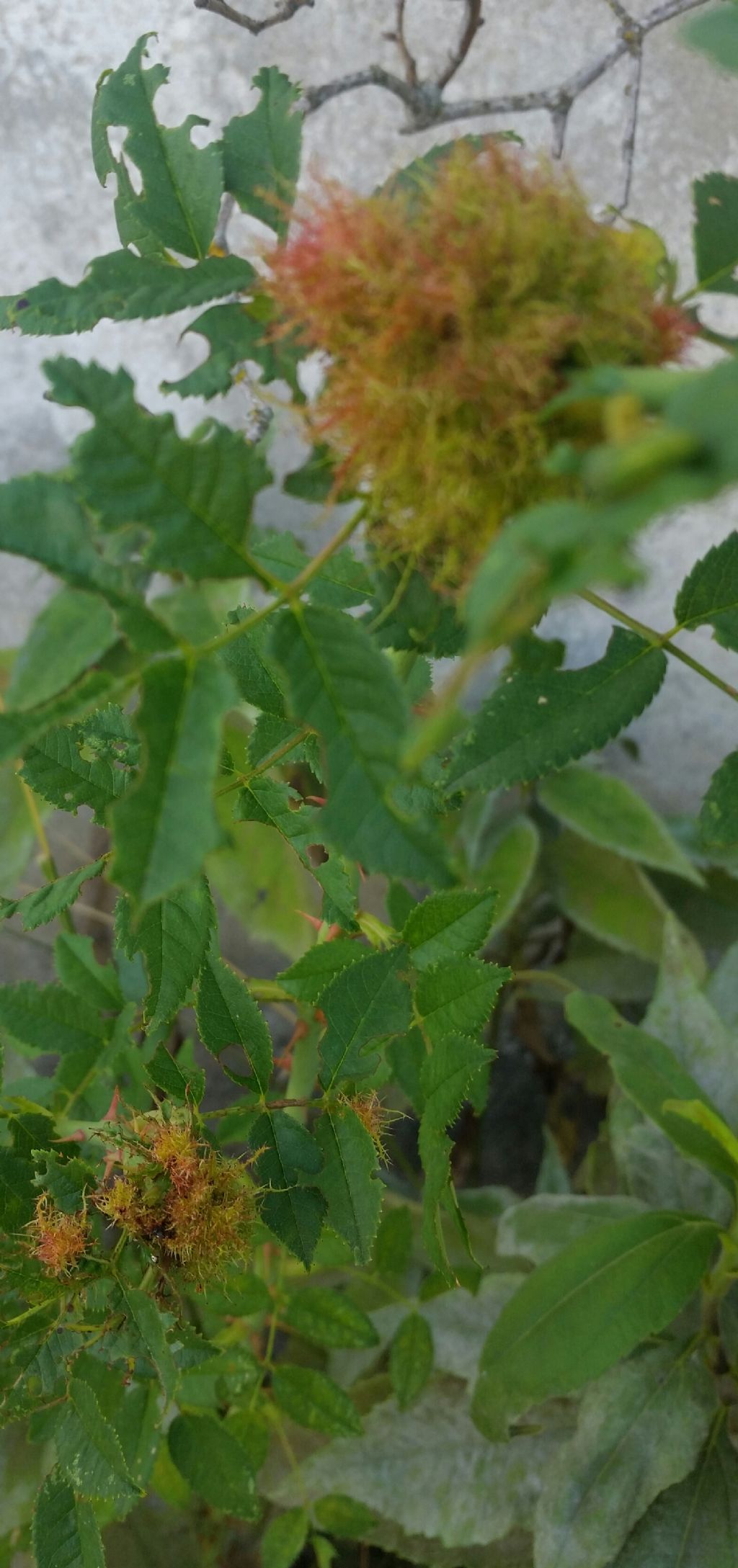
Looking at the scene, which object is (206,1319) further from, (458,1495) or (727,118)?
(727,118)

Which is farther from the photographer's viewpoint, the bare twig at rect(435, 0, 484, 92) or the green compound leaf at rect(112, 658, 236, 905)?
the bare twig at rect(435, 0, 484, 92)

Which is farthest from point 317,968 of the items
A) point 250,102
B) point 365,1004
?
point 250,102

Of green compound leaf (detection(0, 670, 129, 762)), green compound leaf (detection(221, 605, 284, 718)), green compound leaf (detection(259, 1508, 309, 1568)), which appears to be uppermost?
green compound leaf (detection(0, 670, 129, 762))

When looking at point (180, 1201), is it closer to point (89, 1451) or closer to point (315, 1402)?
point (89, 1451)

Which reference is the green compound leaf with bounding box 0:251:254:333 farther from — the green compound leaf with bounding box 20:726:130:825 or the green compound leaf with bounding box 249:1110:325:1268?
the green compound leaf with bounding box 249:1110:325:1268

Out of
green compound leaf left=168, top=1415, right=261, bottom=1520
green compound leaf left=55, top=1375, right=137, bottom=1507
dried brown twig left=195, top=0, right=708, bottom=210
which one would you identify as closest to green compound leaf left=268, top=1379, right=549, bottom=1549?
green compound leaf left=168, top=1415, right=261, bottom=1520

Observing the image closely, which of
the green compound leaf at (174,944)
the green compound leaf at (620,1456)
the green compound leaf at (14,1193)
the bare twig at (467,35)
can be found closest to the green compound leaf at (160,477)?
the green compound leaf at (174,944)
